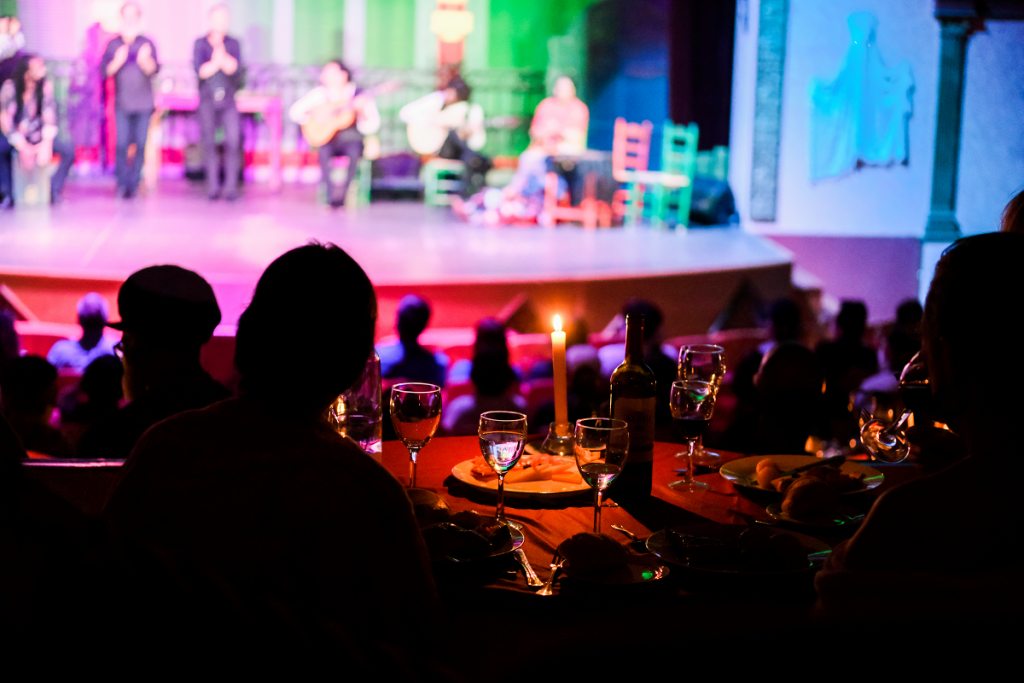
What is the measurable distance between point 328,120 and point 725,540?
6729mm

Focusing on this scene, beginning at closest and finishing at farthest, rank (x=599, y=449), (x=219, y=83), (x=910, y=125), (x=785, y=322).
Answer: (x=599, y=449) < (x=785, y=322) < (x=219, y=83) < (x=910, y=125)

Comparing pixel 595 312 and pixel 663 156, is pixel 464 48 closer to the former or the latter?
pixel 663 156

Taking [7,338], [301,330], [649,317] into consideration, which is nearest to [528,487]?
[301,330]

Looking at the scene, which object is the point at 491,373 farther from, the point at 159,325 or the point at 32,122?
the point at 32,122

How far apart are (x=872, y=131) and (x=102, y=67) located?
6.16 meters

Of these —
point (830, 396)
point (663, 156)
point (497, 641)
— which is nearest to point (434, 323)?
point (830, 396)

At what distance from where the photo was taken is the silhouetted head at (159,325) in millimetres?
1679

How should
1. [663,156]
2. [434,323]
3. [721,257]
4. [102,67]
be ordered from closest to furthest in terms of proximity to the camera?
[434,323]
[721,257]
[102,67]
[663,156]

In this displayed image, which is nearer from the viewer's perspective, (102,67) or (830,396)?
(830,396)

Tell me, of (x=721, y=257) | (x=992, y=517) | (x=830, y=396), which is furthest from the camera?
(x=721, y=257)

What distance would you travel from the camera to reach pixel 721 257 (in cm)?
610

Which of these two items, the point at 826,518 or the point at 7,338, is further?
the point at 7,338

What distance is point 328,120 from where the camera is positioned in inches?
285

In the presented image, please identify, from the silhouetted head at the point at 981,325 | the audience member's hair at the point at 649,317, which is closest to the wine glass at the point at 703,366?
the silhouetted head at the point at 981,325
